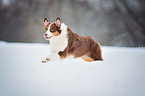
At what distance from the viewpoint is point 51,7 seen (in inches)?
27.1

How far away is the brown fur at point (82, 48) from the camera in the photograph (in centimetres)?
52

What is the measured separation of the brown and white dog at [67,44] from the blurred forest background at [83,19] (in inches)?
2.5

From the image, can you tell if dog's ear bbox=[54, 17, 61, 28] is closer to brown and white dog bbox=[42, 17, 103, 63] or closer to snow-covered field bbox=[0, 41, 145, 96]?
brown and white dog bbox=[42, 17, 103, 63]

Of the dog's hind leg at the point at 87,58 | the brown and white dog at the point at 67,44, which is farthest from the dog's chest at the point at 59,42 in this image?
the dog's hind leg at the point at 87,58

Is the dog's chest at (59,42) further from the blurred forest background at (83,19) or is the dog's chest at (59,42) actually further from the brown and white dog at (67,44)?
the blurred forest background at (83,19)

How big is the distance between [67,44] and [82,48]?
0.07 meters

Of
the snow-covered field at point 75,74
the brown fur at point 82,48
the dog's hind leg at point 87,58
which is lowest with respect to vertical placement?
the snow-covered field at point 75,74

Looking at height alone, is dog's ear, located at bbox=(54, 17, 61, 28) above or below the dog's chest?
above

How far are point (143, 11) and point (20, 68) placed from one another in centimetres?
70

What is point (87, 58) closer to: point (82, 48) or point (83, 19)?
point (82, 48)

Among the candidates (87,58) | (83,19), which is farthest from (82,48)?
(83,19)

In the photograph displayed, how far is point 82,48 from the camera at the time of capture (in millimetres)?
542

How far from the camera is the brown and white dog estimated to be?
0.49m

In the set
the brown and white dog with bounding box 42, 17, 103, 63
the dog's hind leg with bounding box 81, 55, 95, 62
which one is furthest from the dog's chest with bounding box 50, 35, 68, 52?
the dog's hind leg with bounding box 81, 55, 95, 62
